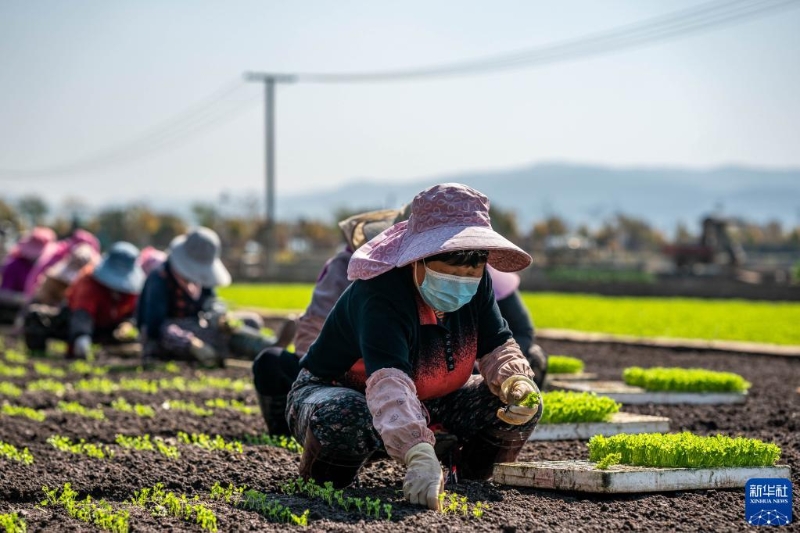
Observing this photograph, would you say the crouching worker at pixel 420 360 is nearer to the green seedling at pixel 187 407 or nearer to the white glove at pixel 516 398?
the white glove at pixel 516 398

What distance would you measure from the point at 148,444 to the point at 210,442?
13.5 inches

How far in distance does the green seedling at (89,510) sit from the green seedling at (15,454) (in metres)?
0.87

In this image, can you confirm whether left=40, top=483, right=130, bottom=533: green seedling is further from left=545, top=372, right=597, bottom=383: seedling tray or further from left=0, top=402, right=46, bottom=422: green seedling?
left=545, top=372, right=597, bottom=383: seedling tray

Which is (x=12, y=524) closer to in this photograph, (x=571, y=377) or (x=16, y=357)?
(x=571, y=377)

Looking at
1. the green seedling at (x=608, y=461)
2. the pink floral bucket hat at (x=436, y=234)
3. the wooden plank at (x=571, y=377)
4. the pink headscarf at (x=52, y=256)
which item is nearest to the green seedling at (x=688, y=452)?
the green seedling at (x=608, y=461)

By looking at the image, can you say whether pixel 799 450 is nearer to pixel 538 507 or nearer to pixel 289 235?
pixel 538 507

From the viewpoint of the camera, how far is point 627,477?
15.6 feet

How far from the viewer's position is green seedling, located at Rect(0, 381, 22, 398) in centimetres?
883

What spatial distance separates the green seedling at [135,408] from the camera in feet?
25.3

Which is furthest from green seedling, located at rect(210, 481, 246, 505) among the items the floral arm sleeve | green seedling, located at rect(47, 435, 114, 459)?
green seedling, located at rect(47, 435, 114, 459)

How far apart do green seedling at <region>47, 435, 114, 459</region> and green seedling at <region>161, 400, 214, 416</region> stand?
1.18 metres

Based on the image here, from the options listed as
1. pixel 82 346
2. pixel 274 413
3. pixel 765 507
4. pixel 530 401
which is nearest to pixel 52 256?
pixel 82 346

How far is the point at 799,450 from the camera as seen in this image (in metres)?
6.11

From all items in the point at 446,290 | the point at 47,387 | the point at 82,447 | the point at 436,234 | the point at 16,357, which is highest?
the point at 436,234
